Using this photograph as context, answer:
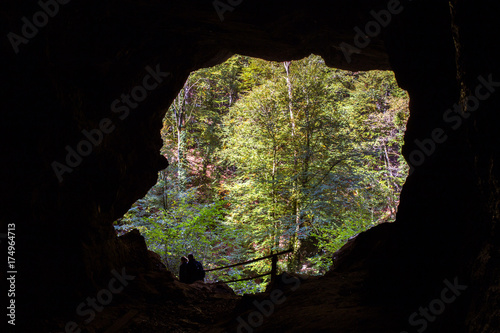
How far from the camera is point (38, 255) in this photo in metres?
4.58

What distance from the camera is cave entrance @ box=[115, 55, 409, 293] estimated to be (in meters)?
11.3

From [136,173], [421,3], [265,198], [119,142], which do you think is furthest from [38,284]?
[265,198]

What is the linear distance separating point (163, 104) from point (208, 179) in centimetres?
1231

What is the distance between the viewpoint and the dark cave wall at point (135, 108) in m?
2.75

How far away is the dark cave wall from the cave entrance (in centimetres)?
399

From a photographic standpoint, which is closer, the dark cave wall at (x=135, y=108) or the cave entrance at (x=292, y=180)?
the dark cave wall at (x=135, y=108)

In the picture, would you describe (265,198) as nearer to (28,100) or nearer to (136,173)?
(136,173)

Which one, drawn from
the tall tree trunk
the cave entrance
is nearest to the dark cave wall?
the cave entrance

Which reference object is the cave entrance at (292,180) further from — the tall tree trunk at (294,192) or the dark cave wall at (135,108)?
the dark cave wall at (135,108)

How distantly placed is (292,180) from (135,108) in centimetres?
695

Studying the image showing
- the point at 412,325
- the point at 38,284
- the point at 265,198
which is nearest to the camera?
the point at 412,325

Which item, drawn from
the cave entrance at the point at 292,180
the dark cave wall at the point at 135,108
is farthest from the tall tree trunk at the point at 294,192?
the dark cave wall at the point at 135,108

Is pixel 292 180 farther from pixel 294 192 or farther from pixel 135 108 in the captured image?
pixel 135 108

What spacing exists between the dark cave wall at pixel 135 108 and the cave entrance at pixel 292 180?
399 centimetres
